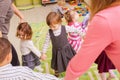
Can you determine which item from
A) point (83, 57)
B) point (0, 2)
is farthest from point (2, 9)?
point (83, 57)

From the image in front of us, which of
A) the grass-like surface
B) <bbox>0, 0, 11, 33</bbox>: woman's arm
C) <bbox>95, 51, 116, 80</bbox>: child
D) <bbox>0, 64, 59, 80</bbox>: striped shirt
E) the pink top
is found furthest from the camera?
the grass-like surface

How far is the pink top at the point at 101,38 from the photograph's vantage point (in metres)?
0.83

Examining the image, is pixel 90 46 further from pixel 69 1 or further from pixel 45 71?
pixel 69 1

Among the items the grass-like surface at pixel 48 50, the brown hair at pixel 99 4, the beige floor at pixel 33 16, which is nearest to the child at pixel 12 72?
the brown hair at pixel 99 4

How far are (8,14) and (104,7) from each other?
Result: 0.92 m

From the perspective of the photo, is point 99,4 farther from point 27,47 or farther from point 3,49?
point 27,47

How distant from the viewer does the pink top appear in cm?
83

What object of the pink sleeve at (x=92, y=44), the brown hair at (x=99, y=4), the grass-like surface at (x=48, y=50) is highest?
the brown hair at (x=99, y=4)

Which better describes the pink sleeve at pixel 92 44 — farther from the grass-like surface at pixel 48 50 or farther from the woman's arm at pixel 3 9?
the grass-like surface at pixel 48 50

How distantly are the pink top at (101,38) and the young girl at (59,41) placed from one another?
0.96 m

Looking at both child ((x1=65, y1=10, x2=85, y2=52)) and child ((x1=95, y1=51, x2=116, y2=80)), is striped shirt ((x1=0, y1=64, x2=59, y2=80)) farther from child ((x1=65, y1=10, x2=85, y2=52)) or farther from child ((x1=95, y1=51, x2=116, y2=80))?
child ((x1=65, y1=10, x2=85, y2=52))

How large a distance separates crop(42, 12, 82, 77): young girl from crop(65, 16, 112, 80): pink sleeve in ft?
3.10

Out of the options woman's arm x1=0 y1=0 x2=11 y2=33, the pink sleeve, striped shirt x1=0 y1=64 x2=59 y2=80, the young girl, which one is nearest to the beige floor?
the young girl

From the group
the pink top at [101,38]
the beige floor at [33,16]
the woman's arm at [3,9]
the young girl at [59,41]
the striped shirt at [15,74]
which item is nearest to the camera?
the pink top at [101,38]
